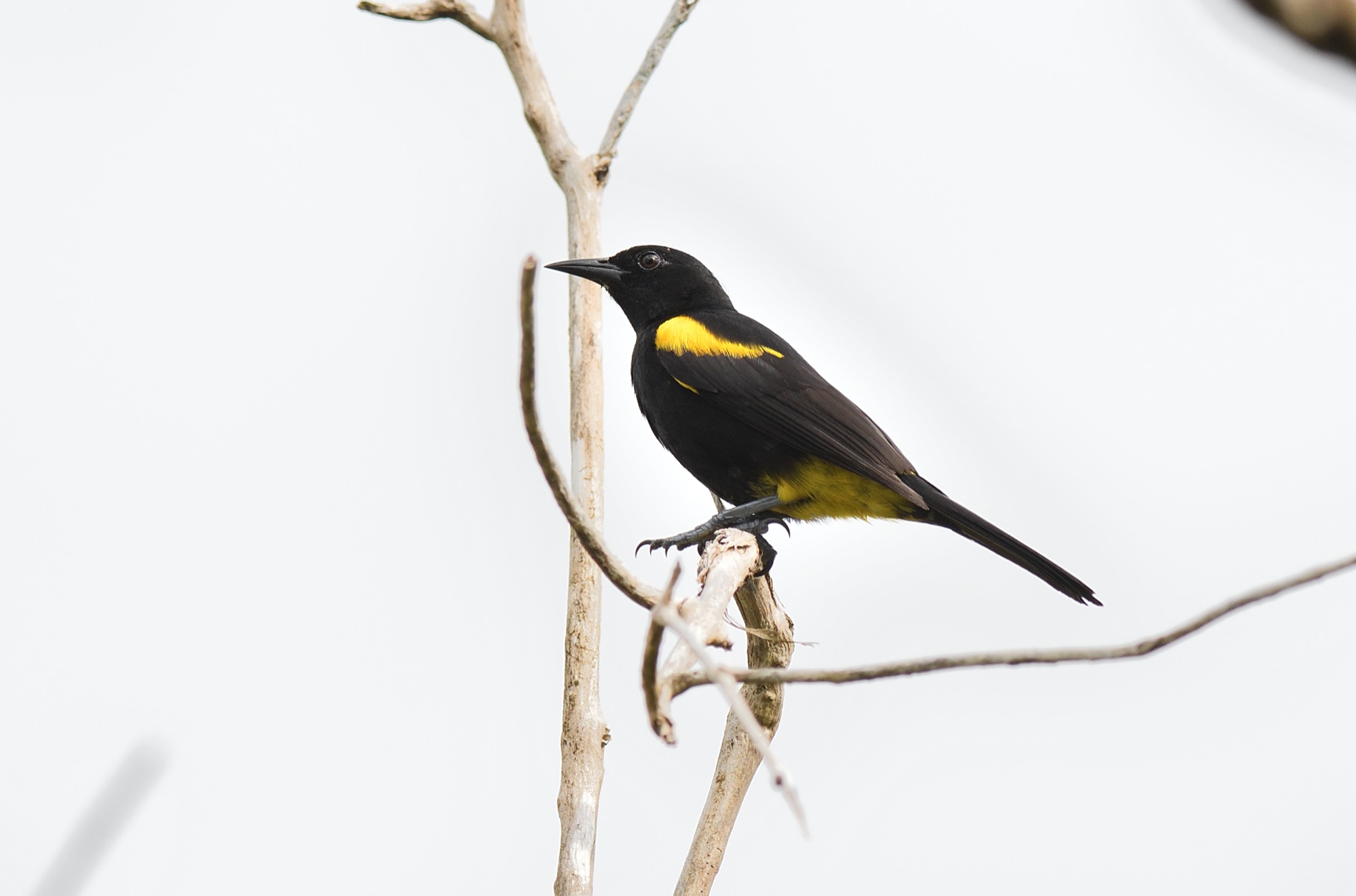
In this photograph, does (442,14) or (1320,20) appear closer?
(1320,20)

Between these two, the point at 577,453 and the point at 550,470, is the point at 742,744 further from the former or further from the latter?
the point at 550,470

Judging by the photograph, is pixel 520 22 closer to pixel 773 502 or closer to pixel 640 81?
pixel 640 81

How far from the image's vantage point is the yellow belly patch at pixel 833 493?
426cm

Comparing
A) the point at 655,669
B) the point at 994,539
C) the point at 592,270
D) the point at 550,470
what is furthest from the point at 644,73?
the point at 655,669

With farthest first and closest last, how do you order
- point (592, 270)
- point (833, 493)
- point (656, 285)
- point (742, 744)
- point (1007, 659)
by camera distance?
1. point (656, 285)
2. point (592, 270)
3. point (833, 493)
4. point (742, 744)
5. point (1007, 659)

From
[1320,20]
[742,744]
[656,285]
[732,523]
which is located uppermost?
[1320,20]

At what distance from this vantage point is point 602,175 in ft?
13.9

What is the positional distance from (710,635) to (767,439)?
89.4 inches

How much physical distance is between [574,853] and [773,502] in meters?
1.72

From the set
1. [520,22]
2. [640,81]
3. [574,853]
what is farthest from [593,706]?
[520,22]

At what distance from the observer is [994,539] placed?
4.02m

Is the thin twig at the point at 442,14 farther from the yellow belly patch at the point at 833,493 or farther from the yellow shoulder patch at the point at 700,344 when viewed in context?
the yellow belly patch at the point at 833,493

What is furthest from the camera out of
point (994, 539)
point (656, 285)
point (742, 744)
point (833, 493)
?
point (656, 285)

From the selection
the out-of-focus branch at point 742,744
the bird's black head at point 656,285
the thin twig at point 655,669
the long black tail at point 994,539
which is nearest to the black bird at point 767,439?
the long black tail at point 994,539
